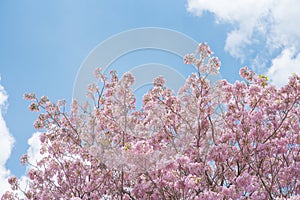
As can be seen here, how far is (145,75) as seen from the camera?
7512 mm

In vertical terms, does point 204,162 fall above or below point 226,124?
below

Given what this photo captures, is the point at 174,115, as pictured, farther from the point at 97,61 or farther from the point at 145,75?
the point at 97,61

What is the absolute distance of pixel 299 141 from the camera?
6.86 metres

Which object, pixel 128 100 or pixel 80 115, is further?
pixel 80 115

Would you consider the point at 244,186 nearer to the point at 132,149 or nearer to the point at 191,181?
the point at 191,181

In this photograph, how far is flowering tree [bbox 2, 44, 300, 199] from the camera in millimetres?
6184

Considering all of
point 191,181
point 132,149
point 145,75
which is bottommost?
point 191,181

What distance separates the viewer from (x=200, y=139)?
271 inches

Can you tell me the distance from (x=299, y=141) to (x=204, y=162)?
1817mm

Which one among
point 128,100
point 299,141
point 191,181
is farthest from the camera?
point 128,100

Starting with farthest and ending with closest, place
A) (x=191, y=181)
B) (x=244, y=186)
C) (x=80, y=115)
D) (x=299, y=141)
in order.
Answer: (x=80, y=115) → (x=299, y=141) → (x=244, y=186) → (x=191, y=181)

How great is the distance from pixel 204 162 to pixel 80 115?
9.66 ft

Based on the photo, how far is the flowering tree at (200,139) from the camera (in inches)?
243

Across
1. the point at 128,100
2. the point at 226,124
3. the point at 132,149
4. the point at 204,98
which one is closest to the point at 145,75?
the point at 128,100
